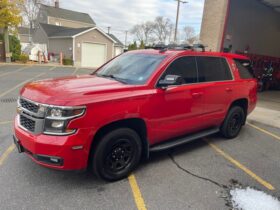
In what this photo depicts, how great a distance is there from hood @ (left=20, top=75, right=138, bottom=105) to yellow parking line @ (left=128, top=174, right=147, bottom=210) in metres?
1.31

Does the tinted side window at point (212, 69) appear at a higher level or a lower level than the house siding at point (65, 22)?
lower

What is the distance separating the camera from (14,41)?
2339cm

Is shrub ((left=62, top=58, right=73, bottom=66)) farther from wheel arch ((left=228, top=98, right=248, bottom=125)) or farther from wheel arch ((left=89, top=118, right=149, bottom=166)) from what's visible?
wheel arch ((left=89, top=118, right=149, bottom=166))

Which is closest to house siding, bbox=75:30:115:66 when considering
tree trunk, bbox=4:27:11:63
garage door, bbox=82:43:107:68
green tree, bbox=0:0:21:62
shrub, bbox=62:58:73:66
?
garage door, bbox=82:43:107:68

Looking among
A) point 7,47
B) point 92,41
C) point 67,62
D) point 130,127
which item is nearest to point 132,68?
point 130,127

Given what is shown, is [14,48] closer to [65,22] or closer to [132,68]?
[132,68]

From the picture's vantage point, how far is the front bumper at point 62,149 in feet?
9.51

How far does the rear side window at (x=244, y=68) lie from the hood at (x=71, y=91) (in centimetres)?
310

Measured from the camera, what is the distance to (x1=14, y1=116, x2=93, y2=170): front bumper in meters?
2.90

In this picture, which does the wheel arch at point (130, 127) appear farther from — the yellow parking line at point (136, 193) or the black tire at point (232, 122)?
the black tire at point (232, 122)

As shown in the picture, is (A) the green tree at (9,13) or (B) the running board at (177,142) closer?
(B) the running board at (177,142)

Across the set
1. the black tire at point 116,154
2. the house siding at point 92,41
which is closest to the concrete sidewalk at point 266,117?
the black tire at point 116,154

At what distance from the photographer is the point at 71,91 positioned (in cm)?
310

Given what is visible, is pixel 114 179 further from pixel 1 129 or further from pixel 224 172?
pixel 1 129
